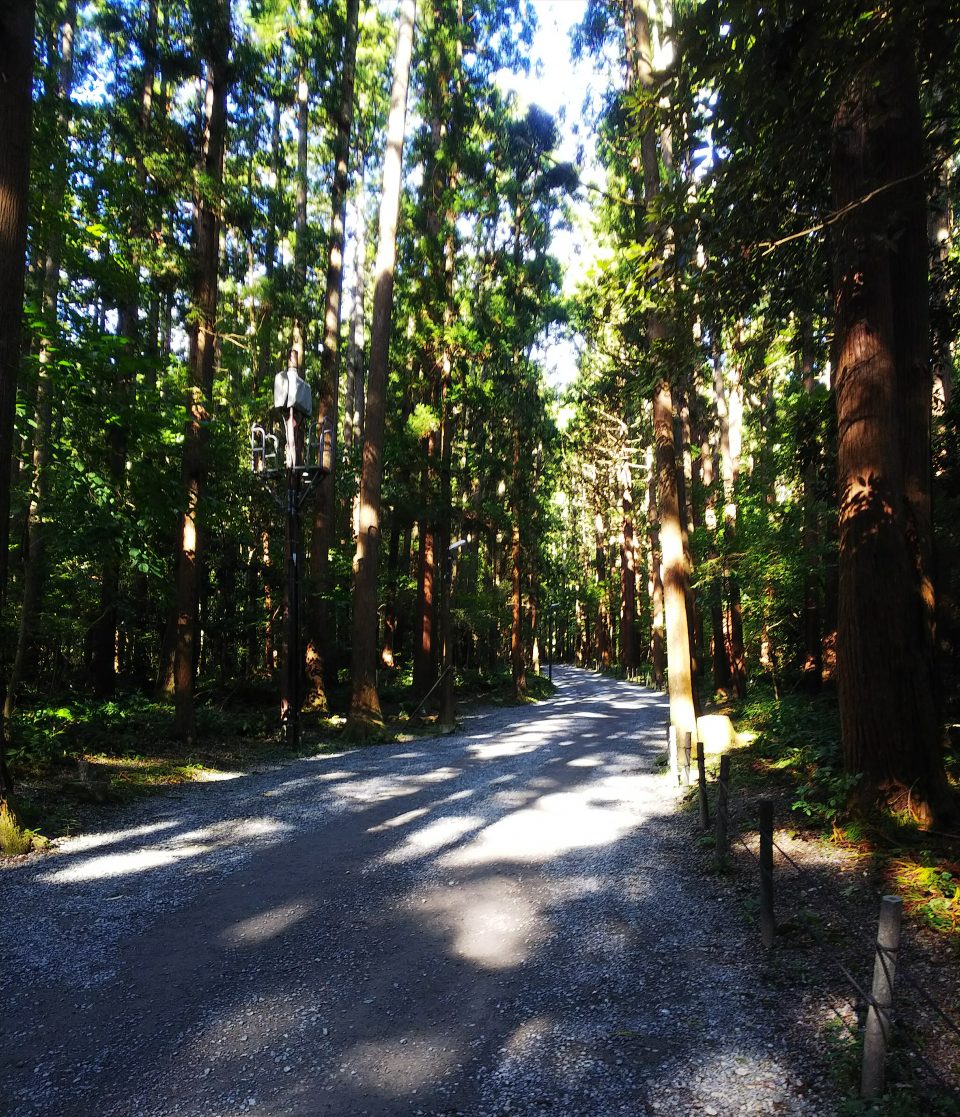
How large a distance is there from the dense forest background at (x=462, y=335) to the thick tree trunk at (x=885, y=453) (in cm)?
3

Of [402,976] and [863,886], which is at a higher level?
[863,886]

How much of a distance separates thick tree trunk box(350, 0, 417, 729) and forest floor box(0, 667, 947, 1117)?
25.7 ft

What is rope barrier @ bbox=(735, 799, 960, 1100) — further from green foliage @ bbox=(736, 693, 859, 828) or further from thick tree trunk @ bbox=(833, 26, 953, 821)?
thick tree trunk @ bbox=(833, 26, 953, 821)

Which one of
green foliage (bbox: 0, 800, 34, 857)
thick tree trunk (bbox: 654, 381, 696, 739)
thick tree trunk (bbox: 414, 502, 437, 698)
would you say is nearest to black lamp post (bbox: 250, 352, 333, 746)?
thick tree trunk (bbox: 414, 502, 437, 698)

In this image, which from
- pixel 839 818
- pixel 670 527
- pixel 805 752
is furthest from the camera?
pixel 670 527

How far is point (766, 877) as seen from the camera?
15.0 feet

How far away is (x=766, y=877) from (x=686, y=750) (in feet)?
19.6

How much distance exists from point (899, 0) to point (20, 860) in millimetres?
9984

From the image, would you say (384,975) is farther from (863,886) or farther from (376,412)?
(376,412)

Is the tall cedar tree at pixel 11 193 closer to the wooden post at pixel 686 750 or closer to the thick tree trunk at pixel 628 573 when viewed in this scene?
the wooden post at pixel 686 750

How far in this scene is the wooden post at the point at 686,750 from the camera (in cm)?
1031

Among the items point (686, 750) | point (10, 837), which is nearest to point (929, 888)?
point (686, 750)

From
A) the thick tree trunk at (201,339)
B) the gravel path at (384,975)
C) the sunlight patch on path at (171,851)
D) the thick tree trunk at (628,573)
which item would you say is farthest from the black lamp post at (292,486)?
the thick tree trunk at (628,573)

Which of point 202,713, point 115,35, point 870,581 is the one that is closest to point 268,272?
point 115,35
